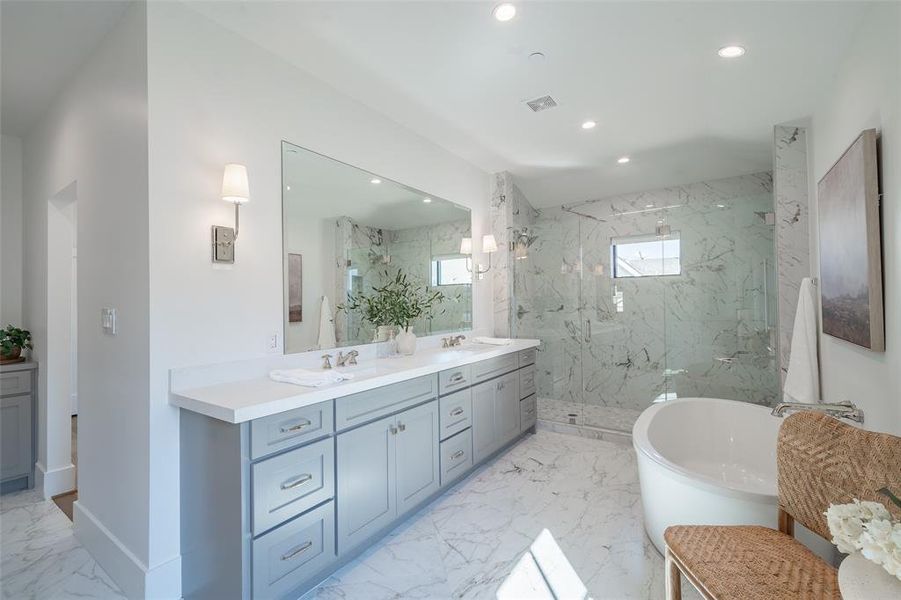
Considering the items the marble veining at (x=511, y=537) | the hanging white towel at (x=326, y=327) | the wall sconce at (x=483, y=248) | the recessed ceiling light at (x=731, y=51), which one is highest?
the recessed ceiling light at (x=731, y=51)

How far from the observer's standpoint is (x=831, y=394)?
2.41m

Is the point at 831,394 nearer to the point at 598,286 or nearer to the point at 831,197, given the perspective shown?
the point at 831,197

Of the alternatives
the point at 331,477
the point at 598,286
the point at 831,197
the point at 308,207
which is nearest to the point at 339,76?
the point at 308,207

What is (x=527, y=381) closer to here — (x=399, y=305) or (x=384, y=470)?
(x=399, y=305)

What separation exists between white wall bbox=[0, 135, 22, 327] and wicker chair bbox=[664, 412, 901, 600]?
4.51 metres

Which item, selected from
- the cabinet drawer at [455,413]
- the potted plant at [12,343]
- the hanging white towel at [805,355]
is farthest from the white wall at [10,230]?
the hanging white towel at [805,355]

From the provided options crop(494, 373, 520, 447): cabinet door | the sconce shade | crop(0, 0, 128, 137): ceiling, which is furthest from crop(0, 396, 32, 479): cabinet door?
crop(494, 373, 520, 447): cabinet door

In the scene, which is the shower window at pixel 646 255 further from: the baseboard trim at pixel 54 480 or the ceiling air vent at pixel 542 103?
the baseboard trim at pixel 54 480

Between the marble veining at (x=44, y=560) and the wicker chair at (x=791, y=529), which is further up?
the wicker chair at (x=791, y=529)

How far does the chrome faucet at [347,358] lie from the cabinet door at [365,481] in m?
0.50

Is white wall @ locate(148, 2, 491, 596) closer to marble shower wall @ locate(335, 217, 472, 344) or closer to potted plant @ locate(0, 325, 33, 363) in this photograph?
marble shower wall @ locate(335, 217, 472, 344)

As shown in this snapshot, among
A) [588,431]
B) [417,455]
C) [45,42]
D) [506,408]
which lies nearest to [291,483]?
[417,455]

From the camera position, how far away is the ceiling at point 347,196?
2.27 meters

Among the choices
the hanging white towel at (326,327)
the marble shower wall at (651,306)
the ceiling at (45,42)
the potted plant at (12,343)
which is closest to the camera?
the ceiling at (45,42)
